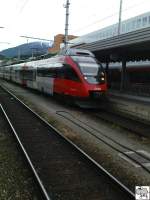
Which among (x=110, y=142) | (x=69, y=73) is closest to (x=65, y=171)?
(x=110, y=142)

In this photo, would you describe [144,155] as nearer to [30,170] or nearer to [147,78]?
[30,170]

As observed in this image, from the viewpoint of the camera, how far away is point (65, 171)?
9672 millimetres

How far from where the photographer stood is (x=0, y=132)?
14914 mm

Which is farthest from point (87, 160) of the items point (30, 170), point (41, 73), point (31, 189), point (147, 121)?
point (41, 73)

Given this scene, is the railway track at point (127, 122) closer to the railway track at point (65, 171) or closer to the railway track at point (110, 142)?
the railway track at point (110, 142)

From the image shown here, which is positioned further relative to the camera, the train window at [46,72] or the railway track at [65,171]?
the train window at [46,72]

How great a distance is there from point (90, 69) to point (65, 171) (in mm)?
→ 13098

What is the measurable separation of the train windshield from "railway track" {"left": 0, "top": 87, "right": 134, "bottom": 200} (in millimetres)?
7341

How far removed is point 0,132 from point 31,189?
6.93m

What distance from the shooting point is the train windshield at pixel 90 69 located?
2197 cm

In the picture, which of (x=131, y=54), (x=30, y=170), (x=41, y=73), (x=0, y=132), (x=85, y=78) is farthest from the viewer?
(x=131, y=54)

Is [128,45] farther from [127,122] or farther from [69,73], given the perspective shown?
[127,122]

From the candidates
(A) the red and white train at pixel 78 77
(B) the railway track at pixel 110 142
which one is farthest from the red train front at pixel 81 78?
(B) the railway track at pixel 110 142


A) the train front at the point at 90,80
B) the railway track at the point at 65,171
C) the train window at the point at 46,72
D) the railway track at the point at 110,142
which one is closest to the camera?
the railway track at the point at 65,171
